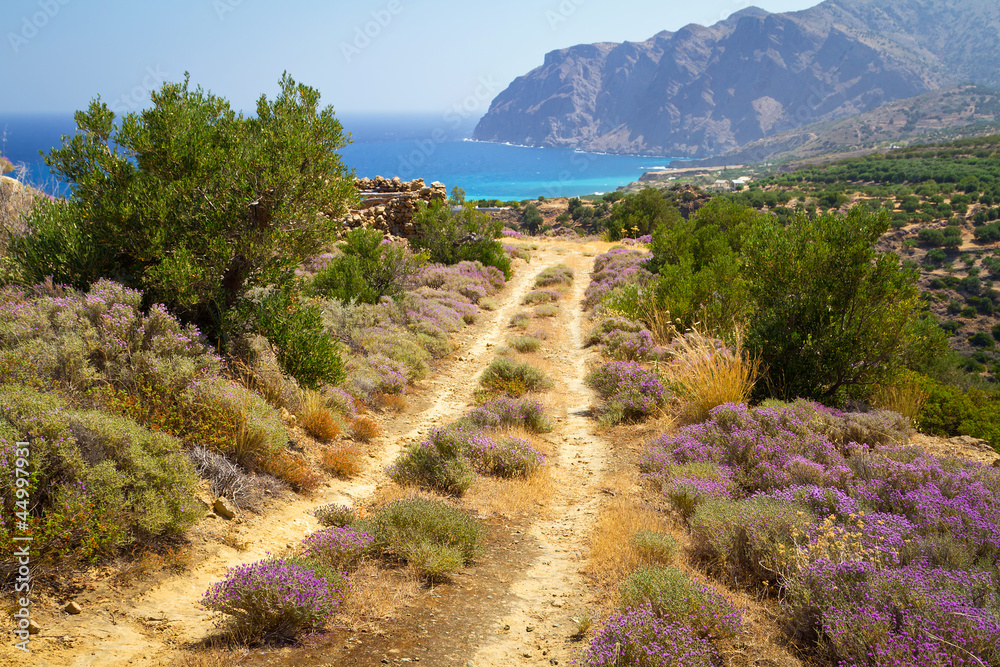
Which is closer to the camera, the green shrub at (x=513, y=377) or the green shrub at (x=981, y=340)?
the green shrub at (x=513, y=377)

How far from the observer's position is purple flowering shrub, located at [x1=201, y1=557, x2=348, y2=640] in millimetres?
3482

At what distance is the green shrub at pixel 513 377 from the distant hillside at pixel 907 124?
156 m

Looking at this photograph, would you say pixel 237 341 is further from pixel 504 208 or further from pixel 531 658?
pixel 504 208

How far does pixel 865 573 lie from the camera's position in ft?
11.3

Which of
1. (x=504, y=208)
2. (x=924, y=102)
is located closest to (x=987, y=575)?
(x=504, y=208)

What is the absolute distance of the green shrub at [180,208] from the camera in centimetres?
671

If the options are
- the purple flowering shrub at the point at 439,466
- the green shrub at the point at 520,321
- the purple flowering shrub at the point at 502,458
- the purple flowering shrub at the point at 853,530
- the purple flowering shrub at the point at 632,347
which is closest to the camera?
the purple flowering shrub at the point at 853,530

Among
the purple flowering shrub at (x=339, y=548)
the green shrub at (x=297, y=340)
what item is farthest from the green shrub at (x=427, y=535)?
the green shrub at (x=297, y=340)

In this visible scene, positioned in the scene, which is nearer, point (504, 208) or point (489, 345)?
point (489, 345)

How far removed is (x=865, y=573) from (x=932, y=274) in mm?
53103

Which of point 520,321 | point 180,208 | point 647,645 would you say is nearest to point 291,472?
point 180,208

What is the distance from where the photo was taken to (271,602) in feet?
11.5

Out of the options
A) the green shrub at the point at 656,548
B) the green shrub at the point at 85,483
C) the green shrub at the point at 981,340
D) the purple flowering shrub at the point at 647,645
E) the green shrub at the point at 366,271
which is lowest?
the green shrub at the point at 981,340

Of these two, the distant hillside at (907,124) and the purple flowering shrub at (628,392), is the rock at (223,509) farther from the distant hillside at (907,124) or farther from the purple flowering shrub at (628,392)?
the distant hillside at (907,124)
